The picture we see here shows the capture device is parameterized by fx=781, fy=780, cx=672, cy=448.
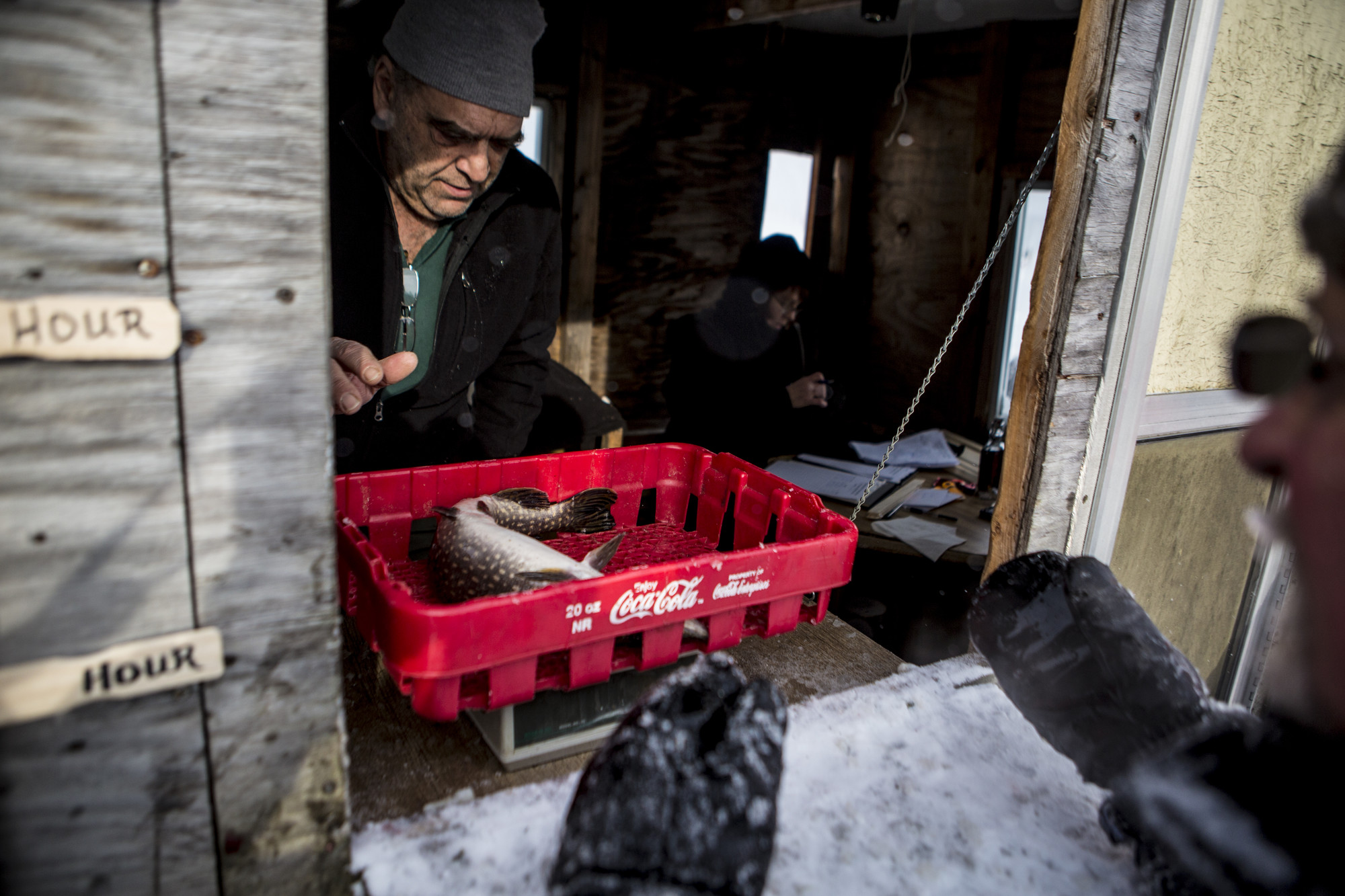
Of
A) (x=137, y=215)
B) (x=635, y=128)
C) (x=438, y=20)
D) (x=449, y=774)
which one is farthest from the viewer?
(x=635, y=128)

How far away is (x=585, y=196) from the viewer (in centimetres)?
540

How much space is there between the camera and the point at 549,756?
1471 mm

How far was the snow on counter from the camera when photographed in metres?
1.20

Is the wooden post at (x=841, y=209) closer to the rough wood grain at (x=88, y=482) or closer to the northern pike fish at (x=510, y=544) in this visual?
the northern pike fish at (x=510, y=544)

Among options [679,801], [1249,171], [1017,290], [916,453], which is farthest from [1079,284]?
[1017,290]

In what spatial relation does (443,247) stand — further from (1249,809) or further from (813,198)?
(813,198)

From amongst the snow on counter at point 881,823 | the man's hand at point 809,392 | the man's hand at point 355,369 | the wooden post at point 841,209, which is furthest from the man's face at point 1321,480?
the wooden post at point 841,209

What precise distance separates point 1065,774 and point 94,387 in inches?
67.4

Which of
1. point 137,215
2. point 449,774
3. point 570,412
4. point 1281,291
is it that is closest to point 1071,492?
point 1281,291

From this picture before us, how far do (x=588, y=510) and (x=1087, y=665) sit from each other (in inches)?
44.0

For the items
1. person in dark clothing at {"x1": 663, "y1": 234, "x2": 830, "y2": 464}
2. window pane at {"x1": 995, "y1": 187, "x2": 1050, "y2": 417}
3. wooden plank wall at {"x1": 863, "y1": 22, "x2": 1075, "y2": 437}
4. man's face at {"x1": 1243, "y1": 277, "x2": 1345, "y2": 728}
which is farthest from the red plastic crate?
wooden plank wall at {"x1": 863, "y1": 22, "x2": 1075, "y2": 437}

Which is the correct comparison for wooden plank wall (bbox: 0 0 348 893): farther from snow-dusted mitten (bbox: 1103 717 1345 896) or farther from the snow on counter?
snow-dusted mitten (bbox: 1103 717 1345 896)

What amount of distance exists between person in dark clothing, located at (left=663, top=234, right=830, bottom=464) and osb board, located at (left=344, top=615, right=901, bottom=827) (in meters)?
2.99

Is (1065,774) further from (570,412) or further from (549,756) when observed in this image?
(570,412)
